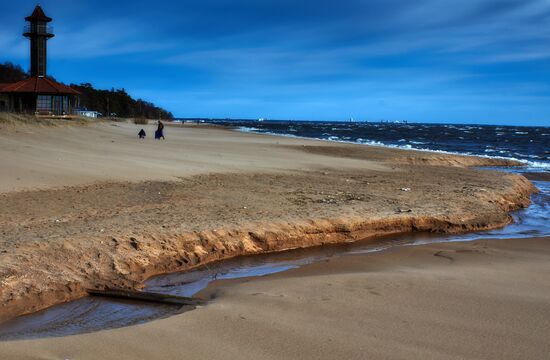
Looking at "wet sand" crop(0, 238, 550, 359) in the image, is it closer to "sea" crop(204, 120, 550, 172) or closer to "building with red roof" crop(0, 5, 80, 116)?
"sea" crop(204, 120, 550, 172)

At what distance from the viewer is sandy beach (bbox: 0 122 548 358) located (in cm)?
426

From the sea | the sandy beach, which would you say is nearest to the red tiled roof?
the sea

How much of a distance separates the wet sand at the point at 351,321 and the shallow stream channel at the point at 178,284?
314 millimetres

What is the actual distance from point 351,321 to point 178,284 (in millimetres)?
2279

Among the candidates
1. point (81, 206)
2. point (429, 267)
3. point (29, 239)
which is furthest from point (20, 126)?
point (429, 267)

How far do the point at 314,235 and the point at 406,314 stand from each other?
3571mm

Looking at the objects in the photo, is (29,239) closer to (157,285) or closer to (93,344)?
(157,285)

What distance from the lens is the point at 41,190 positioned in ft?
31.0

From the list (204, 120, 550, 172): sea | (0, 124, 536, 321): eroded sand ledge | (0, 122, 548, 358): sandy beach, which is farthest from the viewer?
(204, 120, 550, 172): sea

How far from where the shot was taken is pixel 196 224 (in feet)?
24.6

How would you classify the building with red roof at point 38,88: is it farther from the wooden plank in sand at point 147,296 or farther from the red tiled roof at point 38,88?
the wooden plank in sand at point 147,296

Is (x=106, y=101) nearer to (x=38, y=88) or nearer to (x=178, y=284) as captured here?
(x=38, y=88)

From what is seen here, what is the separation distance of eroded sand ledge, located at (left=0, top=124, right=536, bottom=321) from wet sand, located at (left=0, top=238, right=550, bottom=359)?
4.00ft

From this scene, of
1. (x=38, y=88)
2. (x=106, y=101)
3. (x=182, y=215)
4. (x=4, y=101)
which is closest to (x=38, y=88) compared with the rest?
(x=38, y=88)
